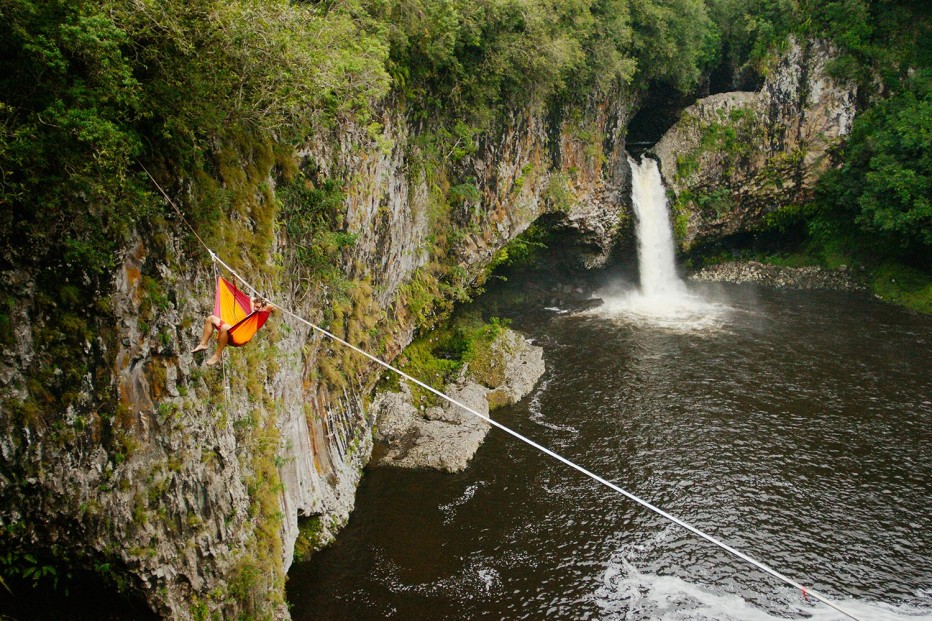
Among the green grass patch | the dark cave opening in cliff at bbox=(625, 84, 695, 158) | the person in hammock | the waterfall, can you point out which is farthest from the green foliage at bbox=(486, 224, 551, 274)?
the green grass patch

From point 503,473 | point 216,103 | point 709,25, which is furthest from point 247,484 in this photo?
point 709,25

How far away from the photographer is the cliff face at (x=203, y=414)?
548 centimetres

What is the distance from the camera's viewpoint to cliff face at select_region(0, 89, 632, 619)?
5477 millimetres

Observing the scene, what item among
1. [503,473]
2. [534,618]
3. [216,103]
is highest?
Result: [216,103]

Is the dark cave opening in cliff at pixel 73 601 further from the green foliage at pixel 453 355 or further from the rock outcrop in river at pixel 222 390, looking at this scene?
the green foliage at pixel 453 355

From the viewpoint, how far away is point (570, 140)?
69.0 ft

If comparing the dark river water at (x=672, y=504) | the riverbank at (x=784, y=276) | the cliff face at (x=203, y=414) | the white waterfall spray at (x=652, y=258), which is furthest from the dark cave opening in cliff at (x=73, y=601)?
the riverbank at (x=784, y=276)

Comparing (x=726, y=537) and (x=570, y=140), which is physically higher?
(x=570, y=140)

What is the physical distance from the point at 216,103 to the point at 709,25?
80.9 feet

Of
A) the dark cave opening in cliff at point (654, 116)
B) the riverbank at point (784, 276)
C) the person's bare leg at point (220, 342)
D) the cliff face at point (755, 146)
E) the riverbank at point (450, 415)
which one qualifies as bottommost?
the riverbank at point (450, 415)

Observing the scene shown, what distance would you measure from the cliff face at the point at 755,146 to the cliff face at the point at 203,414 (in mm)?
16437

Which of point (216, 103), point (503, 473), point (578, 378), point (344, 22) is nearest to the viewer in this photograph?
point (216, 103)

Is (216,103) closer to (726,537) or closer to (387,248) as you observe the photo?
(387,248)

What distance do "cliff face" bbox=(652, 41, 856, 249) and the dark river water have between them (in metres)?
9.18
